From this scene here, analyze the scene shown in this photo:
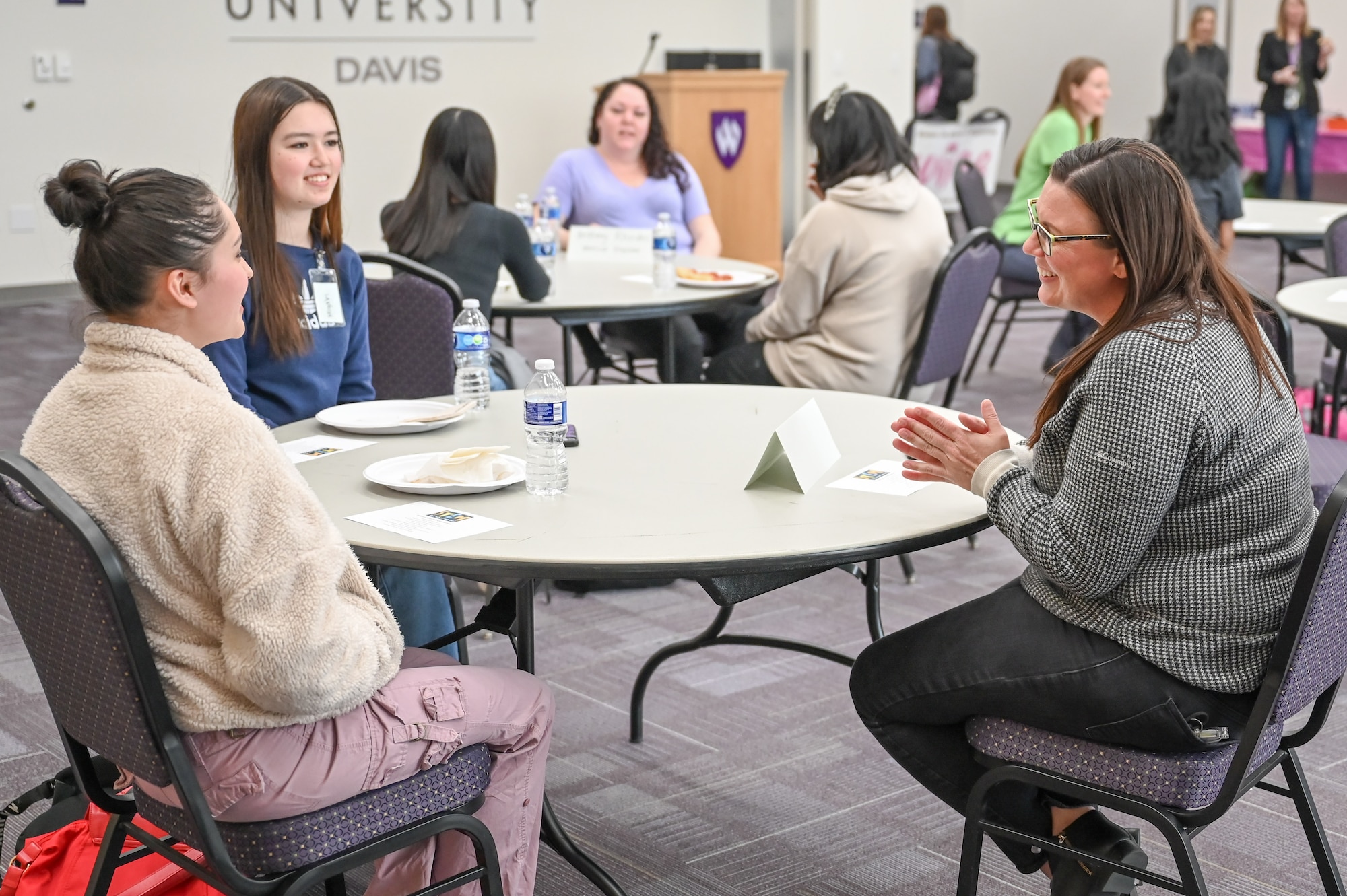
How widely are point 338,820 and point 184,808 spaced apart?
16cm

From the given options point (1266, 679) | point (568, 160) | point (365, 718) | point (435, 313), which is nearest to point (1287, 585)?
point (1266, 679)

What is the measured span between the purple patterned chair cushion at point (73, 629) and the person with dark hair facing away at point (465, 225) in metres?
2.23

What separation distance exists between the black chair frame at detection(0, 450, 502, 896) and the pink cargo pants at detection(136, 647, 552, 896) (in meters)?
0.04

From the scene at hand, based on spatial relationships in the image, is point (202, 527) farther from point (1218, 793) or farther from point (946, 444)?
point (1218, 793)

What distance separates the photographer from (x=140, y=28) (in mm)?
7582

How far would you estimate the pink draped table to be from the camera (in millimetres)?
11070

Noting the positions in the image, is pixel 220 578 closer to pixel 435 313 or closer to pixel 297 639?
pixel 297 639

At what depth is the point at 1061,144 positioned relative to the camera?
6.02 meters

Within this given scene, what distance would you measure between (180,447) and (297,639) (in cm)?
23

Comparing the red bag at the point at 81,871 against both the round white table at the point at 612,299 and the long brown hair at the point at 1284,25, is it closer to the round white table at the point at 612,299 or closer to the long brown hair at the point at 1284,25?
the round white table at the point at 612,299

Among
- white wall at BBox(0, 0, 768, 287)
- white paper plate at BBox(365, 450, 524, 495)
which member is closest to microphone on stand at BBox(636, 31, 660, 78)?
white wall at BBox(0, 0, 768, 287)

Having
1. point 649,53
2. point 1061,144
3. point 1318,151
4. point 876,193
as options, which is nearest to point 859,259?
point 876,193

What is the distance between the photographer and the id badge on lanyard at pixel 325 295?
8.73 feet

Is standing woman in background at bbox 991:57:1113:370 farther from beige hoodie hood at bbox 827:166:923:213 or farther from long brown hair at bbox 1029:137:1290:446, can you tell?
long brown hair at bbox 1029:137:1290:446
